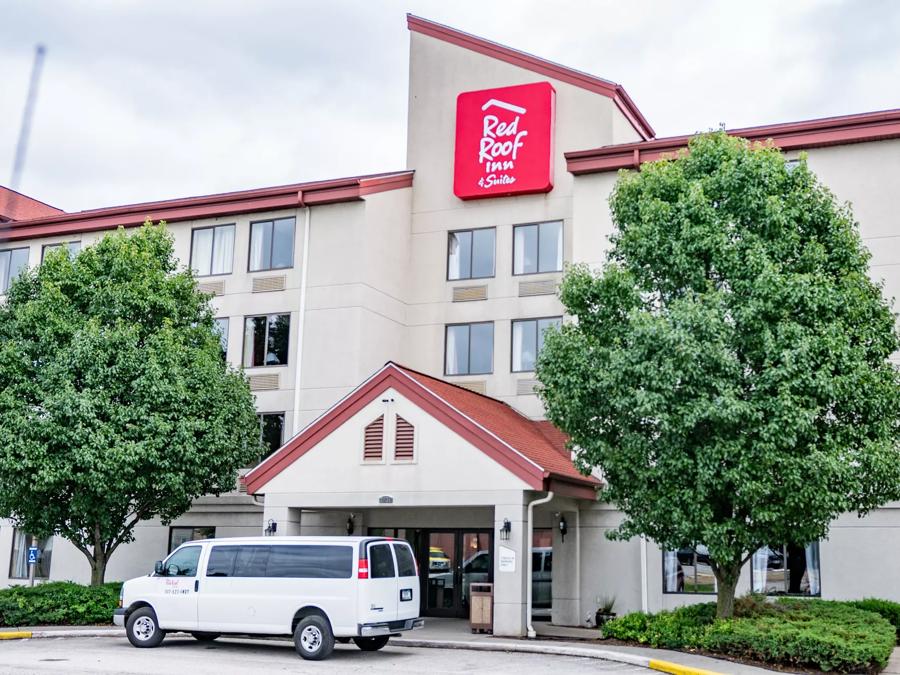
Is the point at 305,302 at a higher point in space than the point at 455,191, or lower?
lower

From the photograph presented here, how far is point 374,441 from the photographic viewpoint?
22125 mm

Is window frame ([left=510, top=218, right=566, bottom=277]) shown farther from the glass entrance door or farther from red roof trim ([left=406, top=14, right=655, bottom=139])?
the glass entrance door

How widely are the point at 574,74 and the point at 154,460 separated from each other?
51.1 ft

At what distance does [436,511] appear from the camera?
1013 inches

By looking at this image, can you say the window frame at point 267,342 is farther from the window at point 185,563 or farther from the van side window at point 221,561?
the van side window at point 221,561

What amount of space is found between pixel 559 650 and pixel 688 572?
6.45 meters

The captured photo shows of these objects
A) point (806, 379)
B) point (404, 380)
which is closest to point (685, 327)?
point (806, 379)

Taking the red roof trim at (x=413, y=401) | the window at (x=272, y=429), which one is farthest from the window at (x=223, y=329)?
the red roof trim at (x=413, y=401)

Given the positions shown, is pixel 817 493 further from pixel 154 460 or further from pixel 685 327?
pixel 154 460

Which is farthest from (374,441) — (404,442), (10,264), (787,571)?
(10,264)

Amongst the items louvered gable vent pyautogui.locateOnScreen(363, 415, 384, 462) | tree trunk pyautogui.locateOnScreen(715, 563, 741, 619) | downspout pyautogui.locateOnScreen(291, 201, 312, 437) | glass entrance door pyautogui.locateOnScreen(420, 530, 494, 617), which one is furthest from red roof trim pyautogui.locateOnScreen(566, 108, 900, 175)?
glass entrance door pyautogui.locateOnScreen(420, 530, 494, 617)

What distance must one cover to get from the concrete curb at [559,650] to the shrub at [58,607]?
24.1 ft

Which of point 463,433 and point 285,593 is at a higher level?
point 463,433

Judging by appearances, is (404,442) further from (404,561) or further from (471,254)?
(471,254)
